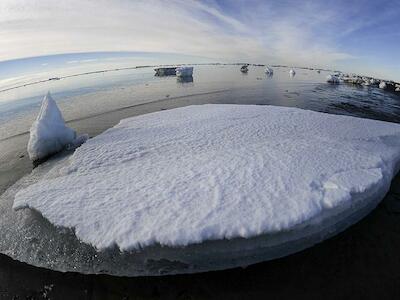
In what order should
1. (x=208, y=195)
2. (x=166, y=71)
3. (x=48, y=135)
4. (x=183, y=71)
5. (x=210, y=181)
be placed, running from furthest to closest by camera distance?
1. (x=166, y=71)
2. (x=183, y=71)
3. (x=48, y=135)
4. (x=210, y=181)
5. (x=208, y=195)

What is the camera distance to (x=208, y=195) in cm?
388

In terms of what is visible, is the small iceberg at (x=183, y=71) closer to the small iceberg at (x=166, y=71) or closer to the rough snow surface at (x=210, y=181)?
the small iceberg at (x=166, y=71)

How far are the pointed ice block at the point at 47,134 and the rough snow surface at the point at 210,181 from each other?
→ 1.43 meters

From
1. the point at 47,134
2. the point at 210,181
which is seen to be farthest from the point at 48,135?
the point at 210,181

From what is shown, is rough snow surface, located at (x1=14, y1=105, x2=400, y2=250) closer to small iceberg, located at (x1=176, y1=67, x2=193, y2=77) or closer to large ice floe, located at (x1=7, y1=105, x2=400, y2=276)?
large ice floe, located at (x1=7, y1=105, x2=400, y2=276)

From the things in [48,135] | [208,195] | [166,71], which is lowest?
[166,71]

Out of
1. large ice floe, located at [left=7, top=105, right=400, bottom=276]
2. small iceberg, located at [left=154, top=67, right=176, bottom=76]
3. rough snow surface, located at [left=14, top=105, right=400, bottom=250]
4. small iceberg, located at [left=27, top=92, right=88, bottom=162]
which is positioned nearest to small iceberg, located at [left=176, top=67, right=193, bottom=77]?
small iceberg, located at [left=154, top=67, right=176, bottom=76]

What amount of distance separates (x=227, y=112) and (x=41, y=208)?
641 cm

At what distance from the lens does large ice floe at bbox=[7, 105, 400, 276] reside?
130 inches

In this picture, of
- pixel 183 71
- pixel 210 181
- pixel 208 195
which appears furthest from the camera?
pixel 183 71

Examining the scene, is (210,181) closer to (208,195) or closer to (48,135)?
(208,195)

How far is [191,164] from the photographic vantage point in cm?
496

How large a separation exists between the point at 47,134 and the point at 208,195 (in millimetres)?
5643

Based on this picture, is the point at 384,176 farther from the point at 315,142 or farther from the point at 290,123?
the point at 290,123
